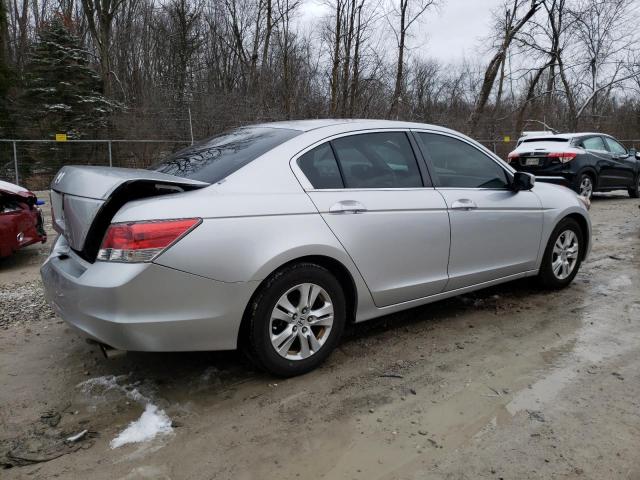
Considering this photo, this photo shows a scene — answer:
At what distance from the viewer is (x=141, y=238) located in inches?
104

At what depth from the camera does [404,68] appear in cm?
2083

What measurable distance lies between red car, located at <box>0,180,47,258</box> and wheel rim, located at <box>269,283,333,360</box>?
15.2ft

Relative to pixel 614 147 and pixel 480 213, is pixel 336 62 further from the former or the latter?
pixel 480 213

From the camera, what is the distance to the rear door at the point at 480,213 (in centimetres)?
396

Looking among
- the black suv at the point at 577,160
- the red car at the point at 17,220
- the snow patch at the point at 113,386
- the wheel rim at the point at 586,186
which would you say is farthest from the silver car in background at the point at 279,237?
the wheel rim at the point at 586,186

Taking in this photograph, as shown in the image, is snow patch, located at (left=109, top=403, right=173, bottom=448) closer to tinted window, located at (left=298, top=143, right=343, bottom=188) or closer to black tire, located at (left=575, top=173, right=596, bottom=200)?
tinted window, located at (left=298, top=143, right=343, bottom=188)

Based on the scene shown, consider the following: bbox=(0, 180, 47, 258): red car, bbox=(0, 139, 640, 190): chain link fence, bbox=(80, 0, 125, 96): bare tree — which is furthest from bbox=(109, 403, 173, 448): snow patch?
bbox=(80, 0, 125, 96): bare tree

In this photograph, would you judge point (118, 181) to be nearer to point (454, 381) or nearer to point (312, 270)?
point (312, 270)

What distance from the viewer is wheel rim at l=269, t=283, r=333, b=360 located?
3078 millimetres

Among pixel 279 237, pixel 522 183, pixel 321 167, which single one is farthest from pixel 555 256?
pixel 279 237

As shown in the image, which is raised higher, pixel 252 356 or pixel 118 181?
pixel 118 181

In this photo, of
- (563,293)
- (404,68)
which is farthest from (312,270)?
(404,68)

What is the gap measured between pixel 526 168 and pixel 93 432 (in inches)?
435

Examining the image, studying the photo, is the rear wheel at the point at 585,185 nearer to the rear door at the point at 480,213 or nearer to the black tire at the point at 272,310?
the rear door at the point at 480,213
